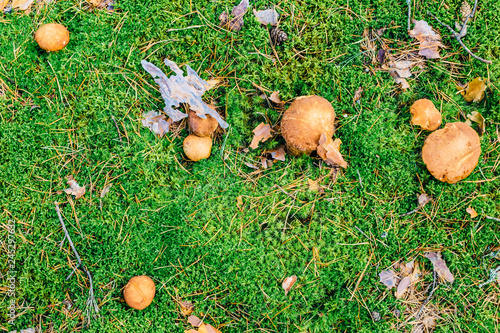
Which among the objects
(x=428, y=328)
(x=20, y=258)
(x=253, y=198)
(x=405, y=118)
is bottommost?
(x=428, y=328)

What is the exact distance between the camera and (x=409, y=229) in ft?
11.4

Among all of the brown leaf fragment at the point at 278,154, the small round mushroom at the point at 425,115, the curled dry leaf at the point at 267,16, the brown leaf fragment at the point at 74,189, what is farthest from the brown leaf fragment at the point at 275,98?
the brown leaf fragment at the point at 74,189

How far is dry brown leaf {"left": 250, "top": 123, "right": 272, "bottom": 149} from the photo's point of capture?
345 centimetres

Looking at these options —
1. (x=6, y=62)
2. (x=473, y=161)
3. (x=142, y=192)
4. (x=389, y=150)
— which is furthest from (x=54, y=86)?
(x=473, y=161)

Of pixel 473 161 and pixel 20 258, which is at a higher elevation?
pixel 473 161

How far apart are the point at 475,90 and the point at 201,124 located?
3.02m

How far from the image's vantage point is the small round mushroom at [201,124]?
329 centimetres

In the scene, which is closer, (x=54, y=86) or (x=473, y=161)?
(x=473, y=161)

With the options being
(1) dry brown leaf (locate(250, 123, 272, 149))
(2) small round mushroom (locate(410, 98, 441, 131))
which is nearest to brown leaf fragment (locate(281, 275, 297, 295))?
(1) dry brown leaf (locate(250, 123, 272, 149))

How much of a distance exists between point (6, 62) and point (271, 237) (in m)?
3.46

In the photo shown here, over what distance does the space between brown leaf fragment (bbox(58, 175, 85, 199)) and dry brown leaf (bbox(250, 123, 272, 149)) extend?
1.89 metres

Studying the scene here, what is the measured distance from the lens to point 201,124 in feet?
10.8

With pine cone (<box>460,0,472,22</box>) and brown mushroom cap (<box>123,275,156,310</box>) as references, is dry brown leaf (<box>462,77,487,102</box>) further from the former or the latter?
brown mushroom cap (<box>123,275,156,310</box>)

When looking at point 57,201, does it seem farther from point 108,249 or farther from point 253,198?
point 253,198
